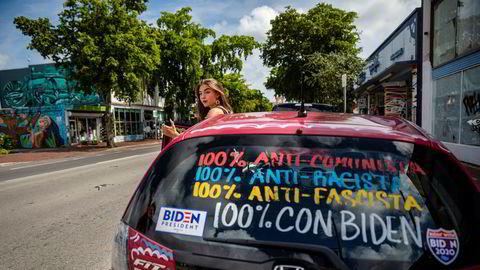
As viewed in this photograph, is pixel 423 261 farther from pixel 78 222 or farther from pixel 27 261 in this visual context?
pixel 78 222

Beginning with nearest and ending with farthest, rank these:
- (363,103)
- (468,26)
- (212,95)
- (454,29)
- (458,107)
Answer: (212,95), (468,26), (458,107), (454,29), (363,103)

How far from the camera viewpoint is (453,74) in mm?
10648

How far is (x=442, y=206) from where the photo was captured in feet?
→ 4.66

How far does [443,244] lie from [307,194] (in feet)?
1.89

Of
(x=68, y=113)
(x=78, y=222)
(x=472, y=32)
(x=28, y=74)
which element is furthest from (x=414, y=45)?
(x=28, y=74)

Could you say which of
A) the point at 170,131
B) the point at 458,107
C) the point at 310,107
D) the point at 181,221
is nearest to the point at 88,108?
the point at 310,107

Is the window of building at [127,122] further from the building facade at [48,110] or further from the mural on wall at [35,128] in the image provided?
the mural on wall at [35,128]

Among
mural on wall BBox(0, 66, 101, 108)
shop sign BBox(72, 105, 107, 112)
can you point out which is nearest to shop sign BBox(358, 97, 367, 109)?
shop sign BBox(72, 105, 107, 112)

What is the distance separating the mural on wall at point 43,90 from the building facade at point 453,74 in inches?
1021

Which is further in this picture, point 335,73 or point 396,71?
point 335,73

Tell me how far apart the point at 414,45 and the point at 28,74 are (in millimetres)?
31644

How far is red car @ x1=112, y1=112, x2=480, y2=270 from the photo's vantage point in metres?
1.31

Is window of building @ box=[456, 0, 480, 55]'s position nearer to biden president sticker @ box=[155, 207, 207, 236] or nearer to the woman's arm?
the woman's arm

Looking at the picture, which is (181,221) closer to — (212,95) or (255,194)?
(255,194)
